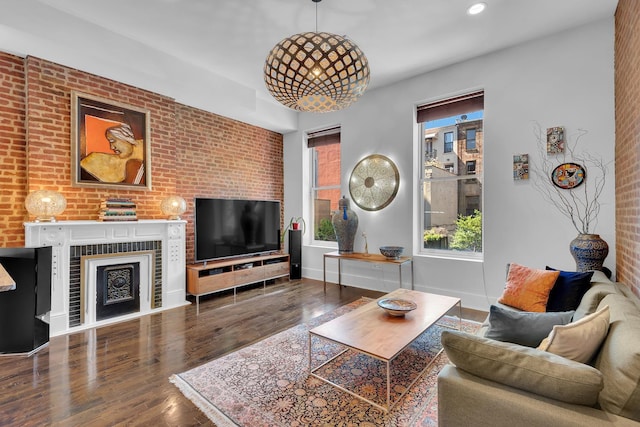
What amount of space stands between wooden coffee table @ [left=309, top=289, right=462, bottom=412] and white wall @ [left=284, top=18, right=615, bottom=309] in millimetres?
1344

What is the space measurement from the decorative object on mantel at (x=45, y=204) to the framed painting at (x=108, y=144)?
Result: 1.09ft

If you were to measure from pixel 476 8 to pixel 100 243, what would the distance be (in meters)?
4.41

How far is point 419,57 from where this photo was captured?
3.58 m

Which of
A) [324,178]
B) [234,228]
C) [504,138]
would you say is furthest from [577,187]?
[234,228]

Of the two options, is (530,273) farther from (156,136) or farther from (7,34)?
(7,34)

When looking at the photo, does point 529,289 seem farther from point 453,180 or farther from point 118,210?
point 118,210

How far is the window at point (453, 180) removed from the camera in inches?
148

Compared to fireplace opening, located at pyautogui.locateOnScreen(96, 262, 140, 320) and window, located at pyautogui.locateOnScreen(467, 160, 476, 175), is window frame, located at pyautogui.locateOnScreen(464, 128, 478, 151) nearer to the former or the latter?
window, located at pyautogui.locateOnScreen(467, 160, 476, 175)

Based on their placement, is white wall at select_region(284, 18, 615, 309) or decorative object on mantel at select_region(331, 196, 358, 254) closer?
white wall at select_region(284, 18, 615, 309)

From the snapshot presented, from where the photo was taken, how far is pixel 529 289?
2.30 metres

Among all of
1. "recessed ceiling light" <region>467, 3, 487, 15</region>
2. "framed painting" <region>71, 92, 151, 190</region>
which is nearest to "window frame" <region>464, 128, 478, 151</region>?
"recessed ceiling light" <region>467, 3, 487, 15</region>

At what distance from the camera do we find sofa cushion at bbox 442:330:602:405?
103 centimetres

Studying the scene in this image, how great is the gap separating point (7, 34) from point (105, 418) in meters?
3.24

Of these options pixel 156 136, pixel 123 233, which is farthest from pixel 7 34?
pixel 123 233
